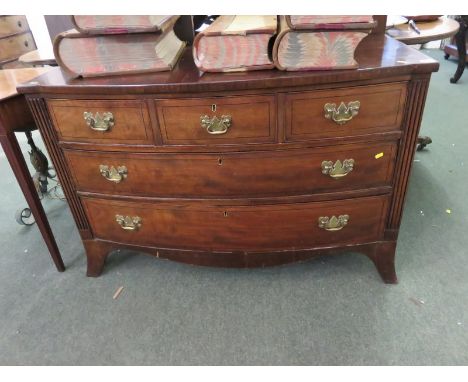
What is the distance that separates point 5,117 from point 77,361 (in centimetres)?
88

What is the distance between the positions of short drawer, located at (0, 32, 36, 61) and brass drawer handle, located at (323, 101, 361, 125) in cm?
380

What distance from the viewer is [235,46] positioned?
3.15ft

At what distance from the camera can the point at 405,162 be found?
1.12m

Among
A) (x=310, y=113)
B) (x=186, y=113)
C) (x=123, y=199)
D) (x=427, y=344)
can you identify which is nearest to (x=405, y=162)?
(x=310, y=113)

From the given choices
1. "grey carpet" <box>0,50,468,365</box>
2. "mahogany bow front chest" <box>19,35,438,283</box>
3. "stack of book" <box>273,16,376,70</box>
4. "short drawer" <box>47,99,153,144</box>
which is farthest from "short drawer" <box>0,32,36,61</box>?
"stack of book" <box>273,16,376,70</box>

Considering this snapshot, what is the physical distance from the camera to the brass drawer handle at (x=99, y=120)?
3.47 feet

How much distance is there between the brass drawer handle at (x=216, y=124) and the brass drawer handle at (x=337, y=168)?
333mm

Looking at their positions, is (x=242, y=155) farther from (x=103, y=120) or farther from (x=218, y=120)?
(x=103, y=120)

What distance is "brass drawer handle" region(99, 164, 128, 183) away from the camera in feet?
3.84

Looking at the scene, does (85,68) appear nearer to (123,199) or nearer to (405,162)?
(123,199)

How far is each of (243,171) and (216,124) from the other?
18 cm

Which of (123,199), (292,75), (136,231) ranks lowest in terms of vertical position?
(136,231)

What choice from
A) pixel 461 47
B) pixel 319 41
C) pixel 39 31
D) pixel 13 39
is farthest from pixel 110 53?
pixel 461 47

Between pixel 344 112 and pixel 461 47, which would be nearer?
pixel 344 112
